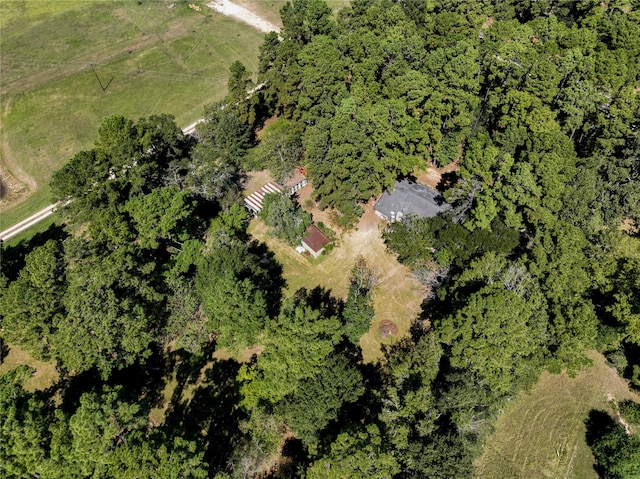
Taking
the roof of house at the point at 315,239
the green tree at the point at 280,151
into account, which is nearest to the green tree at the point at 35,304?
the roof of house at the point at 315,239

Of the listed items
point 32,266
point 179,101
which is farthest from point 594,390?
point 179,101

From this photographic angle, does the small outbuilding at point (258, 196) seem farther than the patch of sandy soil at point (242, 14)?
No

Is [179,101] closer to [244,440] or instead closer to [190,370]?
[190,370]

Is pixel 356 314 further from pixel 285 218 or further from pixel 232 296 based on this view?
pixel 285 218

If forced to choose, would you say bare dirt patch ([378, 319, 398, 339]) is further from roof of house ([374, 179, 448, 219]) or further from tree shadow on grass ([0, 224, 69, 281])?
tree shadow on grass ([0, 224, 69, 281])

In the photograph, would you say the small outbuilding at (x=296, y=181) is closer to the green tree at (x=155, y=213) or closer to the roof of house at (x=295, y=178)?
the roof of house at (x=295, y=178)

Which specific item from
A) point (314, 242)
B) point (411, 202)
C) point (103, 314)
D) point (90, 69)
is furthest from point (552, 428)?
point (90, 69)
